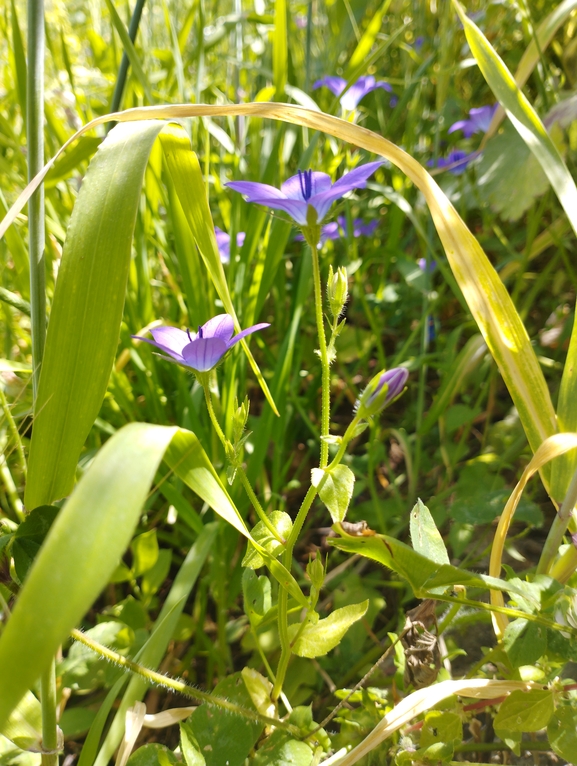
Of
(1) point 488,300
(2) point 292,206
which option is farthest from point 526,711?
(2) point 292,206

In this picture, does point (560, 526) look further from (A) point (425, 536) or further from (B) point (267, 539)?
(B) point (267, 539)

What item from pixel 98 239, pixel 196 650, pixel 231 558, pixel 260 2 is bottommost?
pixel 196 650

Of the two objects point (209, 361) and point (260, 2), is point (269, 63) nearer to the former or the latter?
point (260, 2)

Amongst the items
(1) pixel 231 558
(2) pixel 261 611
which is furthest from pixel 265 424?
(2) pixel 261 611

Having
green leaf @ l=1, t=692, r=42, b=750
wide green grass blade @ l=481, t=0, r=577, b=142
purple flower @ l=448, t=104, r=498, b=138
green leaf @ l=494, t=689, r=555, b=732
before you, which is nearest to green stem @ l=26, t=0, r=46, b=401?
green leaf @ l=1, t=692, r=42, b=750

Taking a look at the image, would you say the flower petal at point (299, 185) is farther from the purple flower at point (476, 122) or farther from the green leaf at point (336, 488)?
the purple flower at point (476, 122)

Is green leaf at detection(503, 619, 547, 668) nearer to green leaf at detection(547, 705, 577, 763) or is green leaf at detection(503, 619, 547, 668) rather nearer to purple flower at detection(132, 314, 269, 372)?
green leaf at detection(547, 705, 577, 763)

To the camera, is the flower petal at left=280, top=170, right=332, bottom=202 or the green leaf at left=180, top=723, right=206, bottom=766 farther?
the flower petal at left=280, top=170, right=332, bottom=202
